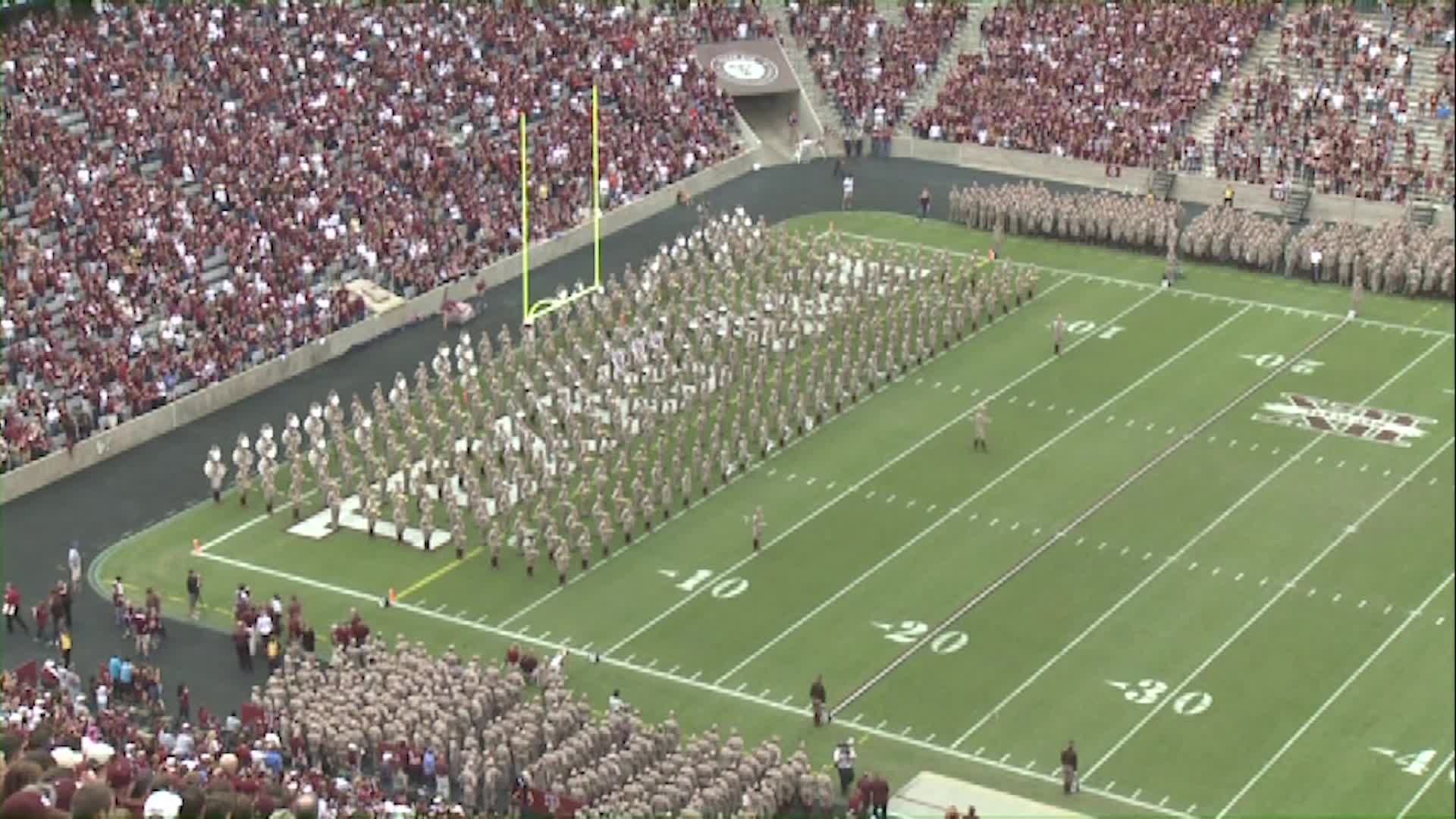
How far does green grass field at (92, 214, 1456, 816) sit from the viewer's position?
31000 millimetres

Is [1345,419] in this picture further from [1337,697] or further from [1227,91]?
[1227,91]

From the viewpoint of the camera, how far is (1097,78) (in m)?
57.7

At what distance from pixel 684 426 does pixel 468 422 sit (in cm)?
312

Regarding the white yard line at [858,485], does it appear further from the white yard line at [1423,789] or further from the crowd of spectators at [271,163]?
the crowd of spectators at [271,163]

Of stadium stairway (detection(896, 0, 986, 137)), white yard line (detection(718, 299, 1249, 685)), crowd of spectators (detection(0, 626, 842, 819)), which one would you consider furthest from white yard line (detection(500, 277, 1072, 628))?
stadium stairway (detection(896, 0, 986, 137))

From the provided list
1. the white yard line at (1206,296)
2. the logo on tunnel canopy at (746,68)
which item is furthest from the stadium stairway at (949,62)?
the white yard line at (1206,296)

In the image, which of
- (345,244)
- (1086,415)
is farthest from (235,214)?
(1086,415)

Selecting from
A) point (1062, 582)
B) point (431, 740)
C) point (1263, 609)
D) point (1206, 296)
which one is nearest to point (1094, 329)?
point (1206, 296)

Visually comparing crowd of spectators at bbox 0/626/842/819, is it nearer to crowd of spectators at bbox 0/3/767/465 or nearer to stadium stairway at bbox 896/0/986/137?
crowd of spectators at bbox 0/3/767/465

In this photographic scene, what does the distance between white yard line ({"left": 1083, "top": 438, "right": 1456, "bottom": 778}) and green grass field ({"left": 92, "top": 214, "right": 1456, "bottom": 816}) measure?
0.05m

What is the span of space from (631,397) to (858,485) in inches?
152

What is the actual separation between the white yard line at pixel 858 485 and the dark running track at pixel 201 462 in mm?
4897

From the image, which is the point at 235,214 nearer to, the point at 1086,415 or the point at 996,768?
the point at 1086,415

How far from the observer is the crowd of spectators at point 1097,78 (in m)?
56.1
